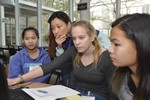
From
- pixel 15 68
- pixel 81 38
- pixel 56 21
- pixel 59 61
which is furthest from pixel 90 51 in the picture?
pixel 15 68

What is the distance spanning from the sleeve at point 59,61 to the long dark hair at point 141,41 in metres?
0.84

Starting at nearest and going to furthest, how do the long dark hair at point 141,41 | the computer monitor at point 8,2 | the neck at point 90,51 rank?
the long dark hair at point 141,41 → the neck at point 90,51 → the computer monitor at point 8,2

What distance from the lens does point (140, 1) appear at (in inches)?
205

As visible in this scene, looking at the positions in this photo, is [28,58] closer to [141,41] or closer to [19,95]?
[19,95]

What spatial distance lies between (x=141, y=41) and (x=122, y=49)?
Result: 3.9 inches

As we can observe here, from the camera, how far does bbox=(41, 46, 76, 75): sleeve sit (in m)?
1.81

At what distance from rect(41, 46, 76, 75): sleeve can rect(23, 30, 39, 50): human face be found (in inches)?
21.4

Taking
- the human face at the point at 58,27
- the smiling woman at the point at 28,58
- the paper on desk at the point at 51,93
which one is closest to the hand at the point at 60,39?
the human face at the point at 58,27

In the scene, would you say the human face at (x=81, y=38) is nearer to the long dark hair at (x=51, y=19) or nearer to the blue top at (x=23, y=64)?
the long dark hair at (x=51, y=19)

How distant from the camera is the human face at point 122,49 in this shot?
38.6 inches

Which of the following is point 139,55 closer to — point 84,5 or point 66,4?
point 84,5

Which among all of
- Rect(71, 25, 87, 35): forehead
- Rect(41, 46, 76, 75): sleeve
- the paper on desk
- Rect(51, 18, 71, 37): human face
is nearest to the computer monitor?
Rect(51, 18, 71, 37): human face

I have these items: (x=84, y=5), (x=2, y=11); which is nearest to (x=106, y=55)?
(x=84, y=5)

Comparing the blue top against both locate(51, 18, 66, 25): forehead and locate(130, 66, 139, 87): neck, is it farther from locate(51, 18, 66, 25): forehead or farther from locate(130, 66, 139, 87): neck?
locate(130, 66, 139, 87): neck
